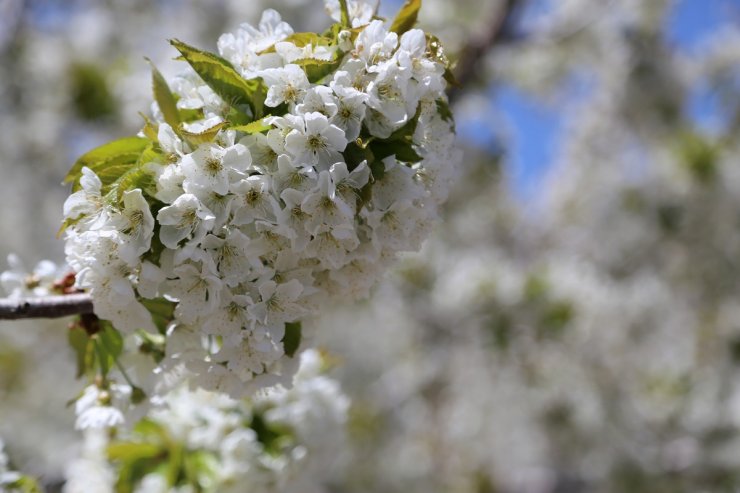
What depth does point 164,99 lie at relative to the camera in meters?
1.33

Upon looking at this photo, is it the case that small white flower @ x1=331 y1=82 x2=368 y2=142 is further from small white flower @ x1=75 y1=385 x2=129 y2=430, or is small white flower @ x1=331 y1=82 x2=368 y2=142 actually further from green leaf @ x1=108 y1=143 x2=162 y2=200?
small white flower @ x1=75 y1=385 x2=129 y2=430

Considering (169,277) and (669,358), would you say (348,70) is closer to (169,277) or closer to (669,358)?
(169,277)

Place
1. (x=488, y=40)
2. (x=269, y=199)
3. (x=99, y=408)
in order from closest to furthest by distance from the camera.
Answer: (x=269, y=199)
(x=99, y=408)
(x=488, y=40)

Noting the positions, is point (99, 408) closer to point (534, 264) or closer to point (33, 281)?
point (33, 281)

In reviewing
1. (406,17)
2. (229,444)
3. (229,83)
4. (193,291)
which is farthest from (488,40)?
(193,291)

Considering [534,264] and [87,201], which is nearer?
[87,201]

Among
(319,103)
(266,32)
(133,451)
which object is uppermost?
(266,32)

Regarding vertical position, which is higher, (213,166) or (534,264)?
(534,264)

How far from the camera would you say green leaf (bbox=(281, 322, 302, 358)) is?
1.44 m

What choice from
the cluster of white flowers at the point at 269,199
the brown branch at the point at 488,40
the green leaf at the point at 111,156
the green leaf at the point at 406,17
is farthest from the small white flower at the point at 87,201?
the brown branch at the point at 488,40

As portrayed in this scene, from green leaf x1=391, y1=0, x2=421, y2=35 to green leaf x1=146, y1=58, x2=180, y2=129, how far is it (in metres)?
0.47

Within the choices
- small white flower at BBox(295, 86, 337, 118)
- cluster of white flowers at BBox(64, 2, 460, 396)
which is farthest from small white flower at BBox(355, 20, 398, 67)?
small white flower at BBox(295, 86, 337, 118)

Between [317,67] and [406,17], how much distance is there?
0.26 meters

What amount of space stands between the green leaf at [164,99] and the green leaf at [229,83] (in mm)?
68
